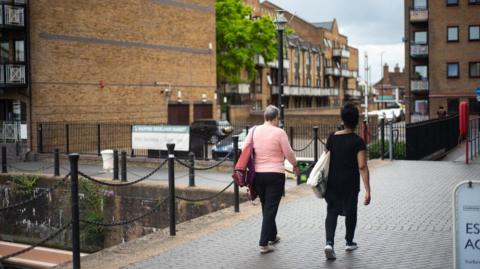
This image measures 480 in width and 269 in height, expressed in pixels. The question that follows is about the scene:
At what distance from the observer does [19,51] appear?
3192cm

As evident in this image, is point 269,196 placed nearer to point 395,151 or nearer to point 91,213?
point 91,213

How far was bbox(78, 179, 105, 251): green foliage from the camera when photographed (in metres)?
19.2

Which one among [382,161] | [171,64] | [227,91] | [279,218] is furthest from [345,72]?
[279,218]

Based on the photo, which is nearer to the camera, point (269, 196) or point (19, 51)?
point (269, 196)

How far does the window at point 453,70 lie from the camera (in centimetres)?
5038

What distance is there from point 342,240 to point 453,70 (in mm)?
44072

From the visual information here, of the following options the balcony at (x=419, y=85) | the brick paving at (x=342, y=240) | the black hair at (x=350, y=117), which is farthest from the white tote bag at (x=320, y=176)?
the balcony at (x=419, y=85)

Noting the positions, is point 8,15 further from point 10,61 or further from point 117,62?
point 117,62

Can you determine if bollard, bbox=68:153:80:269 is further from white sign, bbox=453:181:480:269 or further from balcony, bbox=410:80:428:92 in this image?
balcony, bbox=410:80:428:92

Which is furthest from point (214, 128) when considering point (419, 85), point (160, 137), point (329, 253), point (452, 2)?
point (329, 253)

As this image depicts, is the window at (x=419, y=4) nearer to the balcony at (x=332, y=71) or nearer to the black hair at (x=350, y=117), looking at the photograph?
the balcony at (x=332, y=71)

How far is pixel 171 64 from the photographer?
134 feet

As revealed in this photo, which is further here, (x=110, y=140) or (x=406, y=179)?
(x=110, y=140)

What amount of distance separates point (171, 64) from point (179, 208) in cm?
2457
